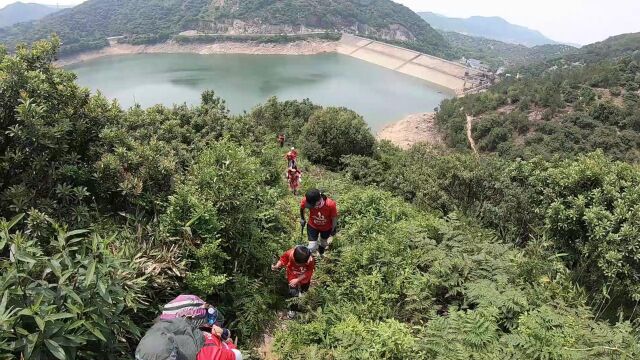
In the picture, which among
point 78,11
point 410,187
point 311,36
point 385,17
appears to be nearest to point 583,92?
point 410,187

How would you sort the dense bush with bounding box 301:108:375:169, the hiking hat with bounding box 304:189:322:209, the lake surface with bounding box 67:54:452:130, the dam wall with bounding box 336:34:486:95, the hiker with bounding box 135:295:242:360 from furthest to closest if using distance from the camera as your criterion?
the dam wall with bounding box 336:34:486:95 < the lake surface with bounding box 67:54:452:130 < the dense bush with bounding box 301:108:375:169 < the hiking hat with bounding box 304:189:322:209 < the hiker with bounding box 135:295:242:360

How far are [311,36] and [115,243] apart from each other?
117135 millimetres

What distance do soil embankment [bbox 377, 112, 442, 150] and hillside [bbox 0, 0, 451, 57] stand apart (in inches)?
2799

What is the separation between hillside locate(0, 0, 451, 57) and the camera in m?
114

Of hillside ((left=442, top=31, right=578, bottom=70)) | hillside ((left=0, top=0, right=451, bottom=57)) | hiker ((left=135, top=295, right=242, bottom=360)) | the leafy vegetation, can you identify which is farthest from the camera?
hillside ((left=442, top=31, right=578, bottom=70))

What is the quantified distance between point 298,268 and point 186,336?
6.50 feet

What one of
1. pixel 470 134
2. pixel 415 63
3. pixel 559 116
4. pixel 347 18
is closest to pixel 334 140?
pixel 470 134

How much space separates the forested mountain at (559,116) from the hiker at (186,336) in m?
33.9

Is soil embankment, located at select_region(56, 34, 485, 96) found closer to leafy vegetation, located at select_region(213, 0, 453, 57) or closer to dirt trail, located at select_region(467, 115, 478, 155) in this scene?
leafy vegetation, located at select_region(213, 0, 453, 57)

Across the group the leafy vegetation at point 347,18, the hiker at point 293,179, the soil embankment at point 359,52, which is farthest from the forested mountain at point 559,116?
the leafy vegetation at point 347,18

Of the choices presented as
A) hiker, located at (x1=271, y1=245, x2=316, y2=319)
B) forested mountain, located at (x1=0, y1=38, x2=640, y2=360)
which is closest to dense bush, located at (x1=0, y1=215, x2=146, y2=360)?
forested mountain, located at (x1=0, y1=38, x2=640, y2=360)

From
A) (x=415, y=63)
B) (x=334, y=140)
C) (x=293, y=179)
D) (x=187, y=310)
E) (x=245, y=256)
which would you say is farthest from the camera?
(x=415, y=63)

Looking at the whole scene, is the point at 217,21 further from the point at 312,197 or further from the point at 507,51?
the point at 507,51

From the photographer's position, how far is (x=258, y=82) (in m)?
72.4
